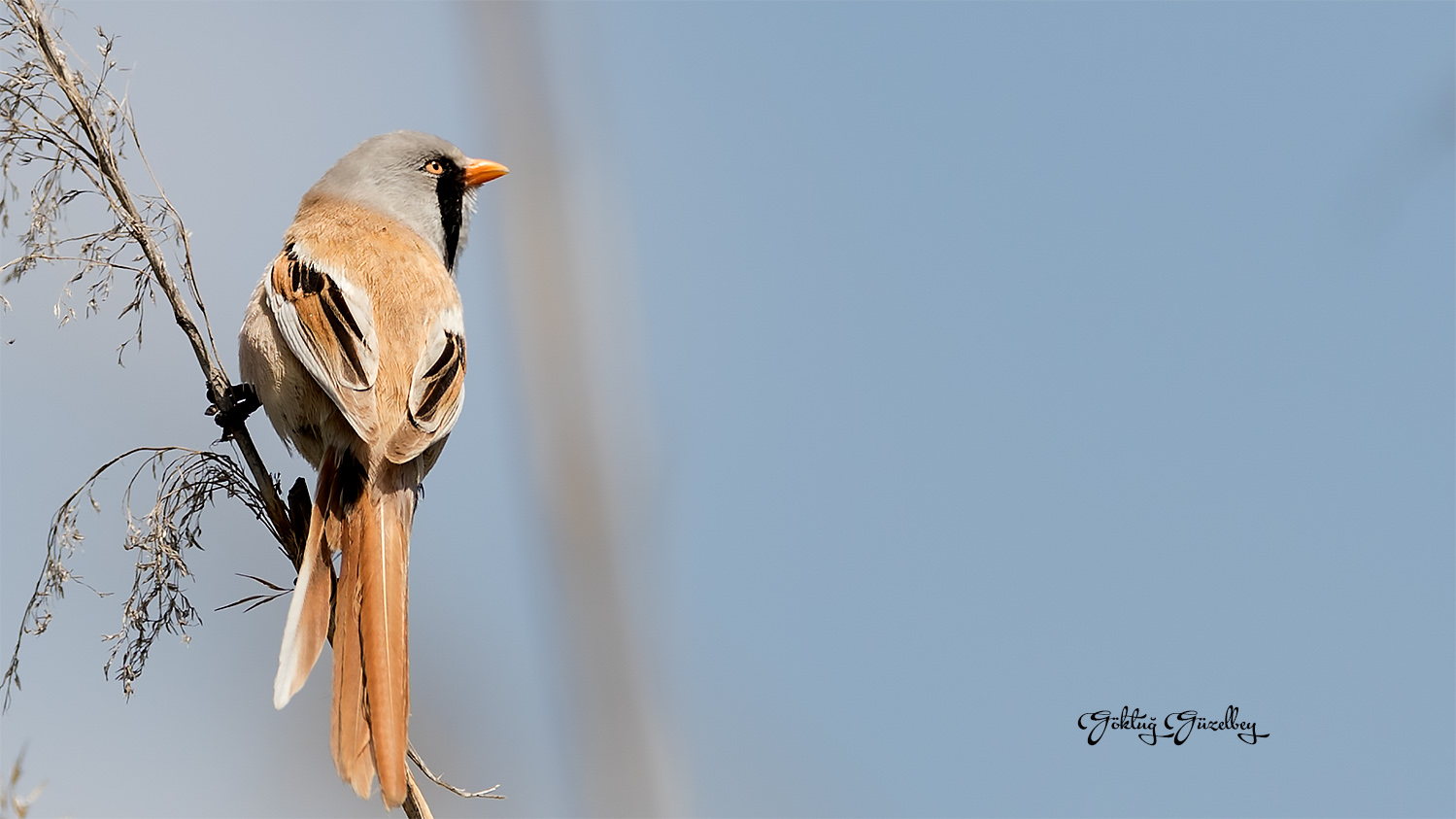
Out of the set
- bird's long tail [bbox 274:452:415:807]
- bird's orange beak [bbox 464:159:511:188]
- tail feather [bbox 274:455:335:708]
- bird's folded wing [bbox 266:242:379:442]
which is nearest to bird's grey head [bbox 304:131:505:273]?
bird's orange beak [bbox 464:159:511:188]

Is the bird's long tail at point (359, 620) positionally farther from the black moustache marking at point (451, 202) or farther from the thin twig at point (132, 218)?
the black moustache marking at point (451, 202)

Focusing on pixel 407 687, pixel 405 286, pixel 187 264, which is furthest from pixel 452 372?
pixel 407 687

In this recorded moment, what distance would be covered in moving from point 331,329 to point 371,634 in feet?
3.01

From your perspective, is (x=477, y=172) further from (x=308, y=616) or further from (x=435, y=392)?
(x=308, y=616)

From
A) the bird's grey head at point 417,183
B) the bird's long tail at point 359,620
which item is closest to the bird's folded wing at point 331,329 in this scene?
the bird's long tail at point 359,620

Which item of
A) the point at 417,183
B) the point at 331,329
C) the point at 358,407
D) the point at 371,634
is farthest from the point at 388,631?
the point at 417,183

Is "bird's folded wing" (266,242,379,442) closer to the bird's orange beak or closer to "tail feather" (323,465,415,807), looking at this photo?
"tail feather" (323,465,415,807)

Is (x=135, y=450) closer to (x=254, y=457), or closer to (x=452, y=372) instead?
(x=254, y=457)

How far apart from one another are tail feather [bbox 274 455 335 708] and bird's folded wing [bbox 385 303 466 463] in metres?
0.27

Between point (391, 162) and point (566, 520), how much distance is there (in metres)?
3.39

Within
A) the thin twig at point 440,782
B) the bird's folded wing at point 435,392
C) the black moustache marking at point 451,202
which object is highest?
the black moustache marking at point 451,202

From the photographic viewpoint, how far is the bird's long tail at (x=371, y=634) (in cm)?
227

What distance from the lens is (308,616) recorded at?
251 centimetres

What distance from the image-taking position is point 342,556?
274cm
